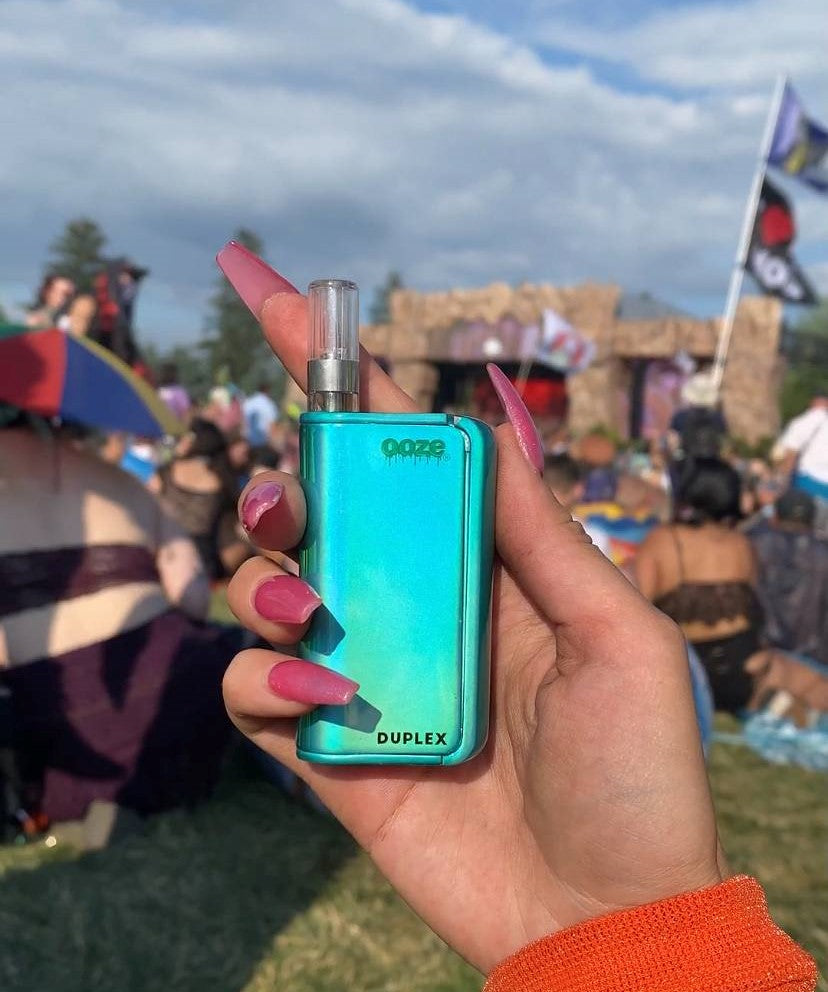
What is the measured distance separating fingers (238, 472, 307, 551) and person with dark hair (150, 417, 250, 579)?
5.52 meters

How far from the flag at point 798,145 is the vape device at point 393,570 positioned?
12.4 metres

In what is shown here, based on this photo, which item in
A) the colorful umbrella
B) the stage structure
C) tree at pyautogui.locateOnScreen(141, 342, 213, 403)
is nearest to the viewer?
the colorful umbrella

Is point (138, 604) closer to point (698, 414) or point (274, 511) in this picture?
point (274, 511)

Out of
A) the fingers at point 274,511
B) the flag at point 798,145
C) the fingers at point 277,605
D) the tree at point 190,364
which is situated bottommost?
the tree at point 190,364

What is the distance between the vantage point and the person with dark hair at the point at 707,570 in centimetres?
461

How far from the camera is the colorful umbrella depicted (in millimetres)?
Result: 2855

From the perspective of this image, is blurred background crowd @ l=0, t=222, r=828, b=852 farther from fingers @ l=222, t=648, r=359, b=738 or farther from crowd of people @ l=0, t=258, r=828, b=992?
fingers @ l=222, t=648, r=359, b=738

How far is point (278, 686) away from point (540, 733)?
360 mm

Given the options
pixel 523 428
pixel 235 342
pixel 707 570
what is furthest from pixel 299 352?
pixel 235 342

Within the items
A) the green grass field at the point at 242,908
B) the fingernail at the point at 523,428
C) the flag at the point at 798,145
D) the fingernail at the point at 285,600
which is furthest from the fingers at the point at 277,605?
the flag at the point at 798,145

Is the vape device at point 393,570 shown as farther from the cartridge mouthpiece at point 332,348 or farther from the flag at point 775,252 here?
the flag at point 775,252

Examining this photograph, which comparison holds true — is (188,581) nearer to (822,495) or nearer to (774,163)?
(822,495)

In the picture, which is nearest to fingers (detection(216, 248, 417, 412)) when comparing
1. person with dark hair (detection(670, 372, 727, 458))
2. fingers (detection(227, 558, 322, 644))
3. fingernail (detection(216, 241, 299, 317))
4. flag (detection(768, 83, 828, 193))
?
fingernail (detection(216, 241, 299, 317))

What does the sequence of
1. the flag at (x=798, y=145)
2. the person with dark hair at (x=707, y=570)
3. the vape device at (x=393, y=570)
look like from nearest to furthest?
the vape device at (x=393, y=570), the person with dark hair at (x=707, y=570), the flag at (x=798, y=145)
